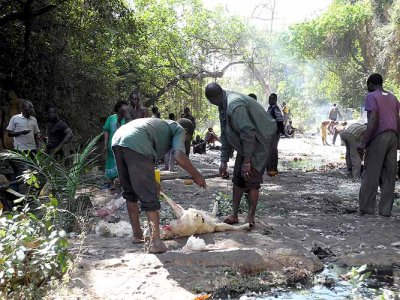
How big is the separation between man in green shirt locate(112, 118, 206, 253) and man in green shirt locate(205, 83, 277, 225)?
73cm

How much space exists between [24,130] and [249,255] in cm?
458

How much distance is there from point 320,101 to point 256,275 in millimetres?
50219

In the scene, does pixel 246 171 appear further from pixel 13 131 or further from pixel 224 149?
pixel 13 131

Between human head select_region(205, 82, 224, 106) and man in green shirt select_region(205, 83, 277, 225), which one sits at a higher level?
human head select_region(205, 82, 224, 106)

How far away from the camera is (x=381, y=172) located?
6.86m

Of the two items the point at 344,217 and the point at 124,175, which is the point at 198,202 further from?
the point at 124,175

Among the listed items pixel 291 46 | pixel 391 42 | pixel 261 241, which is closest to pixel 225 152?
pixel 261 241

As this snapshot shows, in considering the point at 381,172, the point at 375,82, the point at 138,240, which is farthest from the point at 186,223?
the point at 375,82

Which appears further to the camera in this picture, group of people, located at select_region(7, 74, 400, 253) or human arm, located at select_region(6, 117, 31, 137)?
human arm, located at select_region(6, 117, 31, 137)

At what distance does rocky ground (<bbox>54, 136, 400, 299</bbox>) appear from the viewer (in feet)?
13.3

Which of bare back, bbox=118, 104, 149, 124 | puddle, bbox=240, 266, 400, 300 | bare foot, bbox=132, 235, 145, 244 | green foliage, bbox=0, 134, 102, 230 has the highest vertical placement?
bare back, bbox=118, 104, 149, 124

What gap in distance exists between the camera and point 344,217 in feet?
22.2

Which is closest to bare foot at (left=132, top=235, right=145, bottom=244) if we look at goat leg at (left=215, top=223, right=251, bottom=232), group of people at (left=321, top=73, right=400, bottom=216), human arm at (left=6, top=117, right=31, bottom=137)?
goat leg at (left=215, top=223, right=251, bottom=232)

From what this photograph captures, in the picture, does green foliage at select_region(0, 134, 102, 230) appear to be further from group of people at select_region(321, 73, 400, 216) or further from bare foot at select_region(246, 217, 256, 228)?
group of people at select_region(321, 73, 400, 216)
